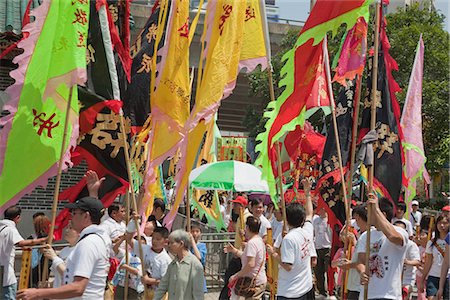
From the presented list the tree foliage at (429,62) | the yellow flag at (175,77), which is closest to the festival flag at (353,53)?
the yellow flag at (175,77)

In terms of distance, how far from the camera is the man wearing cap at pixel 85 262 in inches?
229

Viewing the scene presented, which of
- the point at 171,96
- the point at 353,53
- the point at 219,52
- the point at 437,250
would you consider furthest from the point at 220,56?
the point at 437,250

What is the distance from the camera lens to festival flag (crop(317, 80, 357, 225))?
1098 cm

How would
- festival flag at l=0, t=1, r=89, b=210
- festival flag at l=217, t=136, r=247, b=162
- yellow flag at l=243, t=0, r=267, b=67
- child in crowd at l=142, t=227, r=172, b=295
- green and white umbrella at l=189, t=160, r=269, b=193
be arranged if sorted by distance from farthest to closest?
festival flag at l=217, t=136, r=247, b=162, green and white umbrella at l=189, t=160, r=269, b=193, yellow flag at l=243, t=0, r=267, b=67, child in crowd at l=142, t=227, r=172, b=295, festival flag at l=0, t=1, r=89, b=210

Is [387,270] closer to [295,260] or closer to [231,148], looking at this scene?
[295,260]

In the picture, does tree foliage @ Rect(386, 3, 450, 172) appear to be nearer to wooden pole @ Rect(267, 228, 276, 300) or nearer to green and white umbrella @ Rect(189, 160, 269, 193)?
green and white umbrella @ Rect(189, 160, 269, 193)

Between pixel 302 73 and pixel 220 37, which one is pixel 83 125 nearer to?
pixel 220 37

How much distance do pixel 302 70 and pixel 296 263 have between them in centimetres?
253

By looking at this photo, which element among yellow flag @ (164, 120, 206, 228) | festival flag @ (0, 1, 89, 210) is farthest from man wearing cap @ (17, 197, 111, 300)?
yellow flag @ (164, 120, 206, 228)

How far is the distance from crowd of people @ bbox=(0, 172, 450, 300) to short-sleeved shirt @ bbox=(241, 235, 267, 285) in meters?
0.01

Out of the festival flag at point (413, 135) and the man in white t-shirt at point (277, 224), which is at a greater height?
the festival flag at point (413, 135)

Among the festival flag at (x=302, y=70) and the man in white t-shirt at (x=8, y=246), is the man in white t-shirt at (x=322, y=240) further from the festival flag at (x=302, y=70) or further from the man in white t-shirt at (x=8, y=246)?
the man in white t-shirt at (x=8, y=246)

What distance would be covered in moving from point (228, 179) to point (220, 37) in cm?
452

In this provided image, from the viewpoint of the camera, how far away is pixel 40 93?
7793 millimetres
